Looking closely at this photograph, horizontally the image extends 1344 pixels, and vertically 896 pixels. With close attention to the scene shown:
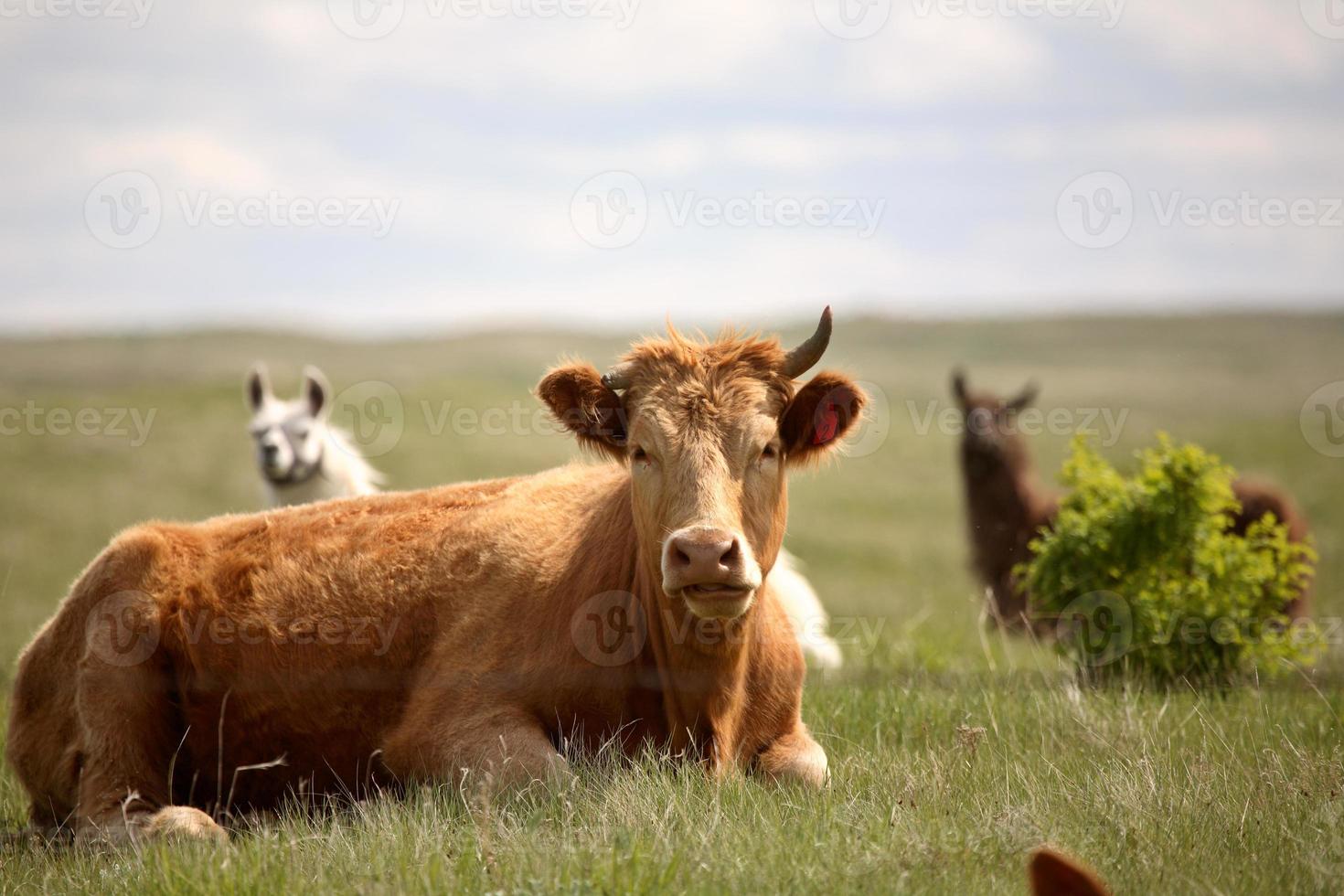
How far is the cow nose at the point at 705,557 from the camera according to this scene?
4.90 metres

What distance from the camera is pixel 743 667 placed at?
19.2ft

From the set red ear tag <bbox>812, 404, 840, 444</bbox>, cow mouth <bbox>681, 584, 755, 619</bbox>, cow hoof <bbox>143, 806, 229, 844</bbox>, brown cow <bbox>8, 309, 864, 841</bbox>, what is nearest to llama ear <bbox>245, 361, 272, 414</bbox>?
brown cow <bbox>8, 309, 864, 841</bbox>

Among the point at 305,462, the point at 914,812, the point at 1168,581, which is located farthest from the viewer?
the point at 305,462

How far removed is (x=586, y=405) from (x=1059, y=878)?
10.6 ft

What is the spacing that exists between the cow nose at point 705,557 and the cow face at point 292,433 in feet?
29.7

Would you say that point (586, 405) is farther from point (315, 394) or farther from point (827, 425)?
point (315, 394)

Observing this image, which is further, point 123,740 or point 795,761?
point 123,740

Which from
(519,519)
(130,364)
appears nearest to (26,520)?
(519,519)

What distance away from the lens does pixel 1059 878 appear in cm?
345

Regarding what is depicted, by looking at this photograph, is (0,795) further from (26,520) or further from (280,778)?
(26,520)

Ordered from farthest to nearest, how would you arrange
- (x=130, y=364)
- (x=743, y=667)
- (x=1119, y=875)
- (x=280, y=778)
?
(x=130, y=364)
(x=280, y=778)
(x=743, y=667)
(x=1119, y=875)

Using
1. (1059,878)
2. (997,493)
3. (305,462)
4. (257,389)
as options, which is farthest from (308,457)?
(1059,878)

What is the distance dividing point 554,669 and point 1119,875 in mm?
2728

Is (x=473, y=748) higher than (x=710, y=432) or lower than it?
lower
